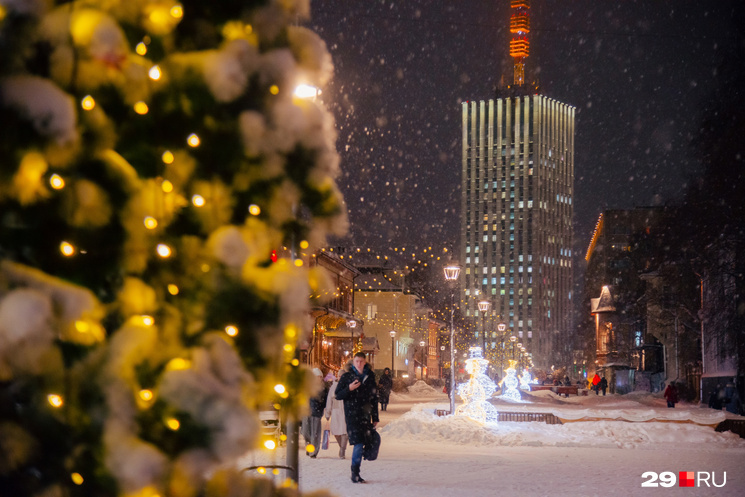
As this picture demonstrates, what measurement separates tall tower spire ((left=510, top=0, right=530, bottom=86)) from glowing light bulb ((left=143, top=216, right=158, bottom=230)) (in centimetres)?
18851

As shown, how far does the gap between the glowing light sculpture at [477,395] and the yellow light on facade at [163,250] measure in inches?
773

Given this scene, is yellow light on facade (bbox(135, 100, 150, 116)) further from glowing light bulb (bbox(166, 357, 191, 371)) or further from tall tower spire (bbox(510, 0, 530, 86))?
tall tower spire (bbox(510, 0, 530, 86))

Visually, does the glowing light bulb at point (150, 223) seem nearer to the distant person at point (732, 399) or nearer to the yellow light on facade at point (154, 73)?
the yellow light on facade at point (154, 73)

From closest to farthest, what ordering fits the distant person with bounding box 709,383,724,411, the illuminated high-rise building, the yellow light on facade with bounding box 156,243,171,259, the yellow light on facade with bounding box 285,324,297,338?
the yellow light on facade with bounding box 156,243,171,259 → the yellow light on facade with bounding box 285,324,297,338 → the distant person with bounding box 709,383,724,411 → the illuminated high-rise building

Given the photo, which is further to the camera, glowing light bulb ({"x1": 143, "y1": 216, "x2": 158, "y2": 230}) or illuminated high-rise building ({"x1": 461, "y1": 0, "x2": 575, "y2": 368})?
illuminated high-rise building ({"x1": 461, "y1": 0, "x2": 575, "y2": 368})

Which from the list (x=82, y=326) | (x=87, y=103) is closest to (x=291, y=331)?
(x=82, y=326)

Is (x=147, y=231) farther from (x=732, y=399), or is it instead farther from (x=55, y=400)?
(x=732, y=399)

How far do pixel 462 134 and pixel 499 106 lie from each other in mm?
10434

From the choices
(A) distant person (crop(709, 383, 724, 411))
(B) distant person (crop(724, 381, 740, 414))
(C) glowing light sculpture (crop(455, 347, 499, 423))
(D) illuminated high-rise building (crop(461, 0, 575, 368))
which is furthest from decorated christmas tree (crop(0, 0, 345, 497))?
(D) illuminated high-rise building (crop(461, 0, 575, 368))

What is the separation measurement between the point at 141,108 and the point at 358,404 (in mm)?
9064

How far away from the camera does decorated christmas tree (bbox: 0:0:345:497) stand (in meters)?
2.72

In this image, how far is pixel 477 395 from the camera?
2259 cm

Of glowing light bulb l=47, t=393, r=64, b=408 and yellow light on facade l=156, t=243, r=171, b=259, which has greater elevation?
yellow light on facade l=156, t=243, r=171, b=259

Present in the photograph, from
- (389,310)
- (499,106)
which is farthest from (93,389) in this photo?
(499,106)
